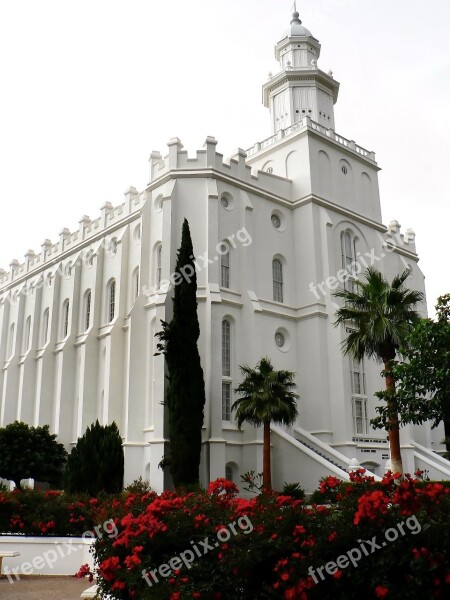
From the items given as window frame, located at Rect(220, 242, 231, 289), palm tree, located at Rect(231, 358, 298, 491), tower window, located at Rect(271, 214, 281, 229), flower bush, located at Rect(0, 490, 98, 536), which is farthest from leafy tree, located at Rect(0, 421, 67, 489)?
tower window, located at Rect(271, 214, 281, 229)

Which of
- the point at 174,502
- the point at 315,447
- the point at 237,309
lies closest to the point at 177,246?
the point at 237,309

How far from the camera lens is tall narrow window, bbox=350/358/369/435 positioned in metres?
29.8

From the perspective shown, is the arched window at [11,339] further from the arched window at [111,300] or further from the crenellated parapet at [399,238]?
the crenellated parapet at [399,238]

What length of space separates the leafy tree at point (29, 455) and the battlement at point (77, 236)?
12585 mm

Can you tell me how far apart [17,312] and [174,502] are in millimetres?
37925

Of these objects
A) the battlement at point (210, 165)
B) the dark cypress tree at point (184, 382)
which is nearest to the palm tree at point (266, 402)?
the dark cypress tree at point (184, 382)

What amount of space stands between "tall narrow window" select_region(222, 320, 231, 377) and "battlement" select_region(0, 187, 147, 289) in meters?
8.61

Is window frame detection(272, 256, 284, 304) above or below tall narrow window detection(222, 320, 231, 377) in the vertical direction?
above

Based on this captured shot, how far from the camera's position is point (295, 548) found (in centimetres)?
670

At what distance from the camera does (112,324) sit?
31953mm

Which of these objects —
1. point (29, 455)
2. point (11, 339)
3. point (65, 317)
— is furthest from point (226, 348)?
point (11, 339)

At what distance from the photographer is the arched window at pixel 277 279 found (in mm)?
31078

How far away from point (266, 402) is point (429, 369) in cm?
843

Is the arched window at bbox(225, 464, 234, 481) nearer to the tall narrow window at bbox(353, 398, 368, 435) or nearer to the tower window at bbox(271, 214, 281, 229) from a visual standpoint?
the tall narrow window at bbox(353, 398, 368, 435)
